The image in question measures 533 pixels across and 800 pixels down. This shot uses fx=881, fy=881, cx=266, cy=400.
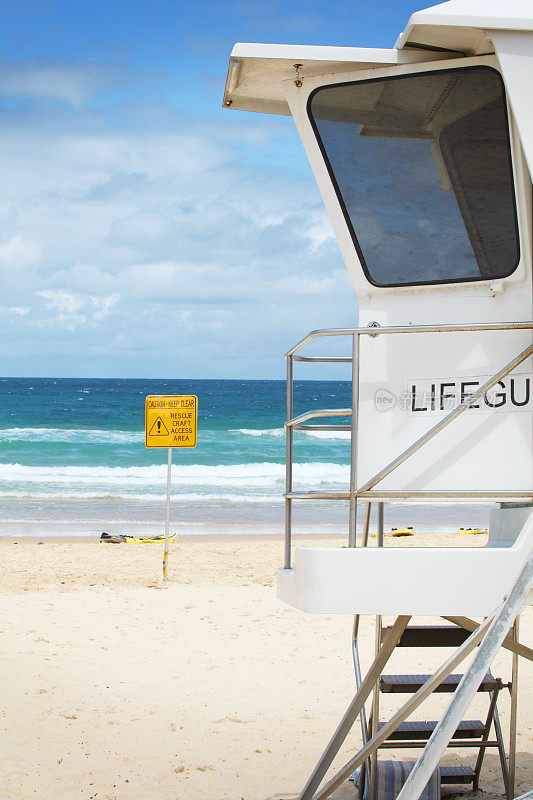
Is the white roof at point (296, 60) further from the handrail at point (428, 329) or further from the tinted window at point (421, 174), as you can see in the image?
the handrail at point (428, 329)

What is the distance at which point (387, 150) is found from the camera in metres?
4.13

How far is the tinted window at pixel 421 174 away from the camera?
13.0 ft

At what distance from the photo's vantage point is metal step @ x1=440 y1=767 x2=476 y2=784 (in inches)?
214

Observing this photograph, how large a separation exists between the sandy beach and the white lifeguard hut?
188cm

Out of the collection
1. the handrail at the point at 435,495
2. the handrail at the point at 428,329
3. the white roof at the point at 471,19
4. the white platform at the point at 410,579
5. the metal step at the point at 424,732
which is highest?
the white roof at the point at 471,19

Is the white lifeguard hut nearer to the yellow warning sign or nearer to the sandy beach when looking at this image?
the sandy beach

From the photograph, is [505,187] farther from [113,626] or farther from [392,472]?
[113,626]

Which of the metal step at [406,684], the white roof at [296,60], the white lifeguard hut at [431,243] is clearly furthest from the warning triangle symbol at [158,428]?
the white roof at [296,60]

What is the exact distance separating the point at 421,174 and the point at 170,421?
26.1ft

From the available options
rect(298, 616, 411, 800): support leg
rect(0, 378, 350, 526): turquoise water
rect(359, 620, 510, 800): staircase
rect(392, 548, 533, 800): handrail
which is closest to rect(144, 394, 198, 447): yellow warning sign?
rect(359, 620, 510, 800): staircase

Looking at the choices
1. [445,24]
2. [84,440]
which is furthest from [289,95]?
[84,440]

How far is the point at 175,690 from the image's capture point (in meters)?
7.37

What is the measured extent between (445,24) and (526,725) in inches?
205

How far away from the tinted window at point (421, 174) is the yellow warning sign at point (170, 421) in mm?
7570
